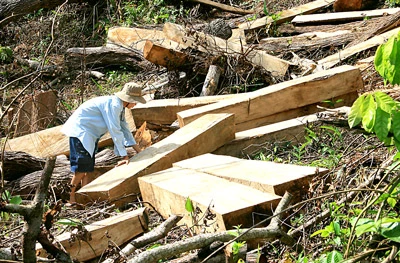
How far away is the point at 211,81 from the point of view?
8648 millimetres

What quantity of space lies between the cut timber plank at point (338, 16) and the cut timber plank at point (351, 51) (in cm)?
186

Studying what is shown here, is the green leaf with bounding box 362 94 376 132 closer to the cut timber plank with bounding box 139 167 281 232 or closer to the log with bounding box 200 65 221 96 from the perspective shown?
the cut timber plank with bounding box 139 167 281 232

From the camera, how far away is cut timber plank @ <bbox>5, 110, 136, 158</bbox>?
24.9 ft

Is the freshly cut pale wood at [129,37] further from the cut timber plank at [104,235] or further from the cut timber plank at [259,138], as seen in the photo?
the cut timber plank at [104,235]

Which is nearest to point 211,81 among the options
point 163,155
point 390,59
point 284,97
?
point 284,97

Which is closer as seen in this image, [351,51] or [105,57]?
[351,51]

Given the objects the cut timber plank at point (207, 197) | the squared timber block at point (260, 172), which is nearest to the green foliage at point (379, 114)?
the cut timber plank at point (207, 197)

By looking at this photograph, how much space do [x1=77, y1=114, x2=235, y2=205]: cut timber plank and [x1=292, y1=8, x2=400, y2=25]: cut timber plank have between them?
4.89 m

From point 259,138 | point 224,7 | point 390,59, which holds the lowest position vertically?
point 259,138

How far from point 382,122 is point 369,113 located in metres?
0.08

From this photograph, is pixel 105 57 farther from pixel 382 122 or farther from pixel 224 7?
pixel 382 122

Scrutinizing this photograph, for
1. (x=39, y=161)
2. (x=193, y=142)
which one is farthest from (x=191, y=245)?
(x=39, y=161)

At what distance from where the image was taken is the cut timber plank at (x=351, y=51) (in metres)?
8.65

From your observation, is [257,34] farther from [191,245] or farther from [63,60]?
[191,245]
